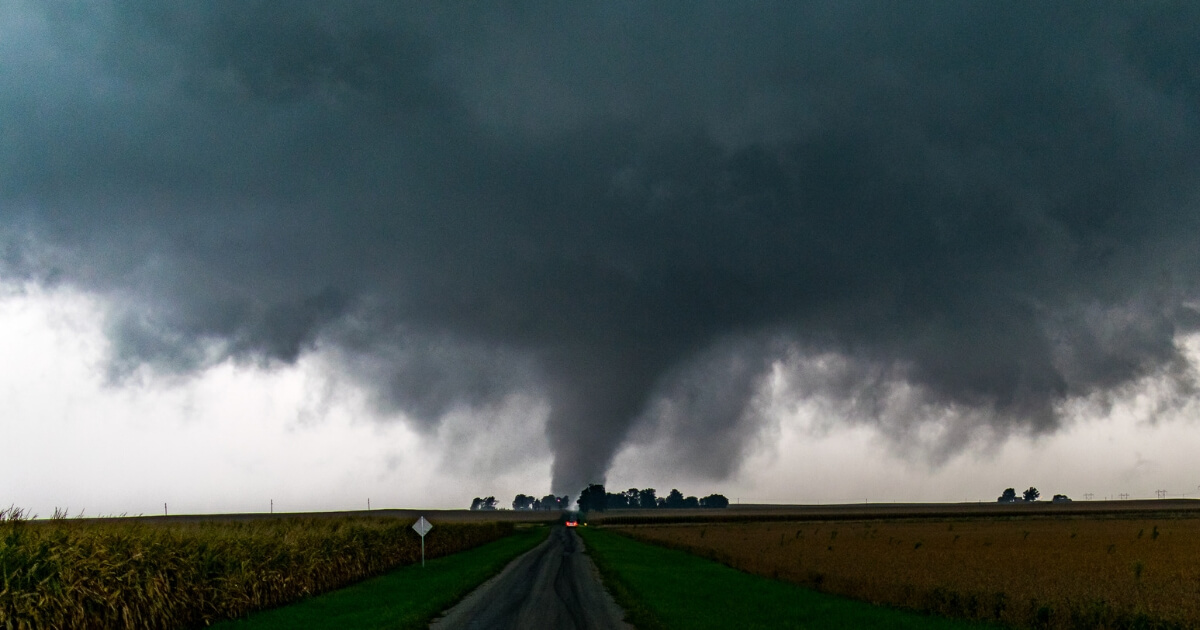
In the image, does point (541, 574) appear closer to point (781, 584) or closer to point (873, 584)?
point (781, 584)

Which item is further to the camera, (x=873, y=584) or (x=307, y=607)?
(x=873, y=584)

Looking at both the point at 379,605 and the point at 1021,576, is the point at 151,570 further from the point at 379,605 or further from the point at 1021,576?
the point at 1021,576

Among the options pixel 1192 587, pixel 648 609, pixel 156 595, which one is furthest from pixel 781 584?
pixel 156 595

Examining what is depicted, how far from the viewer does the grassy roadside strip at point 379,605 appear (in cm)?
2433

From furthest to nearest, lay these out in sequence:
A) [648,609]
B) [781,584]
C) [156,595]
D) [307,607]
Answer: [781,584] < [307,607] < [648,609] < [156,595]

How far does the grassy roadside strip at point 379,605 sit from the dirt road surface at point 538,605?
870 millimetres

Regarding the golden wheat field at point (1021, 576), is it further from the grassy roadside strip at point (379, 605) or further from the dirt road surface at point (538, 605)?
the grassy roadside strip at point (379, 605)

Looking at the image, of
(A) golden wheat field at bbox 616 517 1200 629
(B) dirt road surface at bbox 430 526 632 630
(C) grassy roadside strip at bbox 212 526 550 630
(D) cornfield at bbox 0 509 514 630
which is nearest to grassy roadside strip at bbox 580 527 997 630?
(B) dirt road surface at bbox 430 526 632 630

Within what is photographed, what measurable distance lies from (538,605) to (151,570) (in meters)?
12.6

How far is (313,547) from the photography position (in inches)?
1426

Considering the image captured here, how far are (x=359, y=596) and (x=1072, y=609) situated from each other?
2695cm

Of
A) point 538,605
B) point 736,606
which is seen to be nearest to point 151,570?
point 538,605

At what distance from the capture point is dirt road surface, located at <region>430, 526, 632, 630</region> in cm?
2302

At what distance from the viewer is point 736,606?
2720 centimetres
